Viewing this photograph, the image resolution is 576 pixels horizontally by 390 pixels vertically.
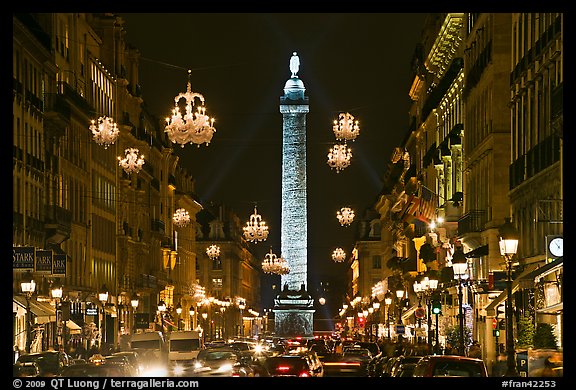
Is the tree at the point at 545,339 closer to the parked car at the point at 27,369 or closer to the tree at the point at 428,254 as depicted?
the parked car at the point at 27,369

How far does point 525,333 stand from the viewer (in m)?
37.2

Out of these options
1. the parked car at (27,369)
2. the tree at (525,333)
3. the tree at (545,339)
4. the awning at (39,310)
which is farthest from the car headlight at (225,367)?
the awning at (39,310)

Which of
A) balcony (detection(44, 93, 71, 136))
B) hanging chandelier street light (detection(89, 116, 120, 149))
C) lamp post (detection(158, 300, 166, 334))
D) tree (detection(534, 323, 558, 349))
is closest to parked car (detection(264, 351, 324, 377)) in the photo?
tree (detection(534, 323, 558, 349))

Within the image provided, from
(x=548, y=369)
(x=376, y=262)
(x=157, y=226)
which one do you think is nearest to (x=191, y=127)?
(x=548, y=369)

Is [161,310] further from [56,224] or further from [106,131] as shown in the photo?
[106,131]

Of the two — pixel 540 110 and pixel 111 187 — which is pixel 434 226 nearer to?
pixel 540 110

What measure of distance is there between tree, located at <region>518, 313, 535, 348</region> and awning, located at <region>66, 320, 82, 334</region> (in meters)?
29.1

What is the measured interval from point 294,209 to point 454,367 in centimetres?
10591

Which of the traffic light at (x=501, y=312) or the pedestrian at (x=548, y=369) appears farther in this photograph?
the traffic light at (x=501, y=312)

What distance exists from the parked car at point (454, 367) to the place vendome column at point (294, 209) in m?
105

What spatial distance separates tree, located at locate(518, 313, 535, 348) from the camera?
36625 mm

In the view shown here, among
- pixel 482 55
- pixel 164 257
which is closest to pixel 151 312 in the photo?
pixel 164 257

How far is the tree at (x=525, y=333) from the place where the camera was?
3662cm
